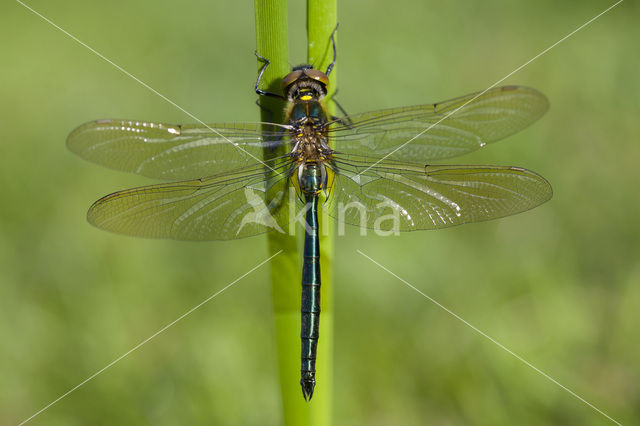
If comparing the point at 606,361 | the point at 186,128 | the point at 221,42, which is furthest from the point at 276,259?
the point at 221,42

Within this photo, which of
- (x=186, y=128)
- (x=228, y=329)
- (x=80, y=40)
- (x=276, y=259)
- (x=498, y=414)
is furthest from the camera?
(x=80, y=40)

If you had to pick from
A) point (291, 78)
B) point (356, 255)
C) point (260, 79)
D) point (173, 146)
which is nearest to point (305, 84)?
point (291, 78)

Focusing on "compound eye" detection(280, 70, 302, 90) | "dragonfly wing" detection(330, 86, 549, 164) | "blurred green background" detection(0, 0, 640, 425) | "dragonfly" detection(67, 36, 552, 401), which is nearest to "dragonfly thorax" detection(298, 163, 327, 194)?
"dragonfly" detection(67, 36, 552, 401)

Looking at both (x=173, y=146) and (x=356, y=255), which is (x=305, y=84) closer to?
(x=173, y=146)

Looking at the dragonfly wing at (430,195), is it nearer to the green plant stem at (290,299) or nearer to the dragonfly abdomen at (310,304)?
the dragonfly abdomen at (310,304)

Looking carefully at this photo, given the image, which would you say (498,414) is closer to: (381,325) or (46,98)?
(381,325)

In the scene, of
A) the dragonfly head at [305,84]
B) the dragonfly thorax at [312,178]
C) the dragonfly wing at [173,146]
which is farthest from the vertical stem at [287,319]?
the dragonfly thorax at [312,178]
